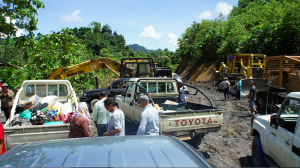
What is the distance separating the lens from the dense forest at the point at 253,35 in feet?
64.4

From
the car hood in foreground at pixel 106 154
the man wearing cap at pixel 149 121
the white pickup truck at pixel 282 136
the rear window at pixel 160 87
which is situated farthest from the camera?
the rear window at pixel 160 87

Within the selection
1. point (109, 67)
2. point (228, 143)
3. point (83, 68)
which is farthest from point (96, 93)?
point (228, 143)

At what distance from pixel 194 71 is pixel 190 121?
26.8 m

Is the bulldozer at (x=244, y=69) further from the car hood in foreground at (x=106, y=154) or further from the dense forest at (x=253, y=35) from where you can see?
the car hood in foreground at (x=106, y=154)

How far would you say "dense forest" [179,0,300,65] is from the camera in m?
19.6

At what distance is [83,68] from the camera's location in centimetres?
1208

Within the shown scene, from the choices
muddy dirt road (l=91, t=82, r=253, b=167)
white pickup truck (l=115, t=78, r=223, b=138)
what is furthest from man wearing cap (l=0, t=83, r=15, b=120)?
white pickup truck (l=115, t=78, r=223, b=138)

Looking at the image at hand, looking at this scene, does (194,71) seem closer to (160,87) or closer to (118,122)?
(160,87)

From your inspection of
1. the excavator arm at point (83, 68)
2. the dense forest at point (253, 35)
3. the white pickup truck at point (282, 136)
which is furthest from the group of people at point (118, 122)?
the dense forest at point (253, 35)

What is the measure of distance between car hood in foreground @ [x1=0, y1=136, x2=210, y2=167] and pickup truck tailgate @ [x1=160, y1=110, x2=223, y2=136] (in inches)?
113

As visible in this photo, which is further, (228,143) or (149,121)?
(228,143)

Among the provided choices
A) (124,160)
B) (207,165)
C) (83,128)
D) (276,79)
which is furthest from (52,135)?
(276,79)

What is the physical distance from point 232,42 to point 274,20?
14.1 ft

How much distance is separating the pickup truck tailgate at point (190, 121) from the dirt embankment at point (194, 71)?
2023cm
